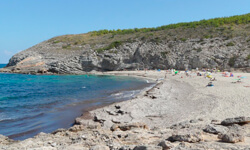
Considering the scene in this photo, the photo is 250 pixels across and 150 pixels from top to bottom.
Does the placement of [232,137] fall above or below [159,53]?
below

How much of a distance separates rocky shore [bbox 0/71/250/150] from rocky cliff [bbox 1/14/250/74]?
97.1 ft

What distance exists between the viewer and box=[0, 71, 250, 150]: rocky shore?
18.9ft

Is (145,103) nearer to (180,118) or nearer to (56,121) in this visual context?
(180,118)

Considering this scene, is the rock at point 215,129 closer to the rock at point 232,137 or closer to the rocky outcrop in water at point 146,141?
the rocky outcrop in water at point 146,141

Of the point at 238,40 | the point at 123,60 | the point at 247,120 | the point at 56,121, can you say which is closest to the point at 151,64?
the point at 123,60

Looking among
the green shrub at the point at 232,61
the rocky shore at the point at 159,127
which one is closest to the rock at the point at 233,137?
the rocky shore at the point at 159,127

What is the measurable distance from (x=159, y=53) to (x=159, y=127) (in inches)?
1735

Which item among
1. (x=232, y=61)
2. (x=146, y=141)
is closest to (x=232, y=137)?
(x=146, y=141)

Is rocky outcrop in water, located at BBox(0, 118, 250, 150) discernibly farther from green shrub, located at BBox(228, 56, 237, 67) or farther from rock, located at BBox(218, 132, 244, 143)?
green shrub, located at BBox(228, 56, 237, 67)

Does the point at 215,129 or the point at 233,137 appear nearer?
the point at 233,137

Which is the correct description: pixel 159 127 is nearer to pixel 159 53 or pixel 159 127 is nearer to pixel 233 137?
pixel 233 137

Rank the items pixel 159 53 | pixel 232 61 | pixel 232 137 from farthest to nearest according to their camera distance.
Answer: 1. pixel 159 53
2. pixel 232 61
3. pixel 232 137

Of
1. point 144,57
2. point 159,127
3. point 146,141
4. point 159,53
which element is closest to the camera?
point 146,141

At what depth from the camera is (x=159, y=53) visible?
51.4 m
